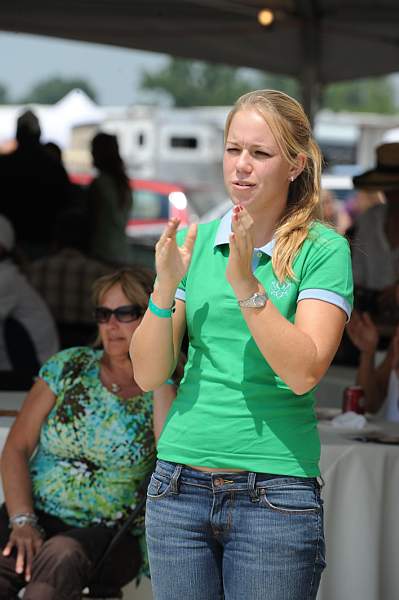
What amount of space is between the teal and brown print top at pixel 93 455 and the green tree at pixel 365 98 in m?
68.8

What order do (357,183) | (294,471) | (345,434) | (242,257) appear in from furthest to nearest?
(357,183) < (345,434) < (294,471) < (242,257)

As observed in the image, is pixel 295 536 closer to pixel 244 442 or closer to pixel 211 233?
pixel 244 442

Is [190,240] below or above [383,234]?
above

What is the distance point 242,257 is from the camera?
167 centimetres

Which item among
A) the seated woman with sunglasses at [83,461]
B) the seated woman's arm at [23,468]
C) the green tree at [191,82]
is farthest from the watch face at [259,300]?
the green tree at [191,82]

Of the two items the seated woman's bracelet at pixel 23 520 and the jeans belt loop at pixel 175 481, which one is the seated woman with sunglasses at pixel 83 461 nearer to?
the seated woman's bracelet at pixel 23 520

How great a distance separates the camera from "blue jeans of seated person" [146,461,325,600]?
5.79 ft

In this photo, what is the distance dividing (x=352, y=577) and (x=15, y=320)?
2.02m

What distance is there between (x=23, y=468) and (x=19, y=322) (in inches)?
62.1

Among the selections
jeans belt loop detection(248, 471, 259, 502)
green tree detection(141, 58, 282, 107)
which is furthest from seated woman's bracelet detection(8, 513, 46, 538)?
green tree detection(141, 58, 282, 107)

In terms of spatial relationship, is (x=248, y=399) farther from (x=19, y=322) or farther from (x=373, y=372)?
(x=19, y=322)

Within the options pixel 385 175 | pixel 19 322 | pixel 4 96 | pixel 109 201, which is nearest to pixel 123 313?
pixel 19 322

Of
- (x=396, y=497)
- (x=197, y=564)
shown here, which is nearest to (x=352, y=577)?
(x=396, y=497)

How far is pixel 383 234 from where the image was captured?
574 cm
